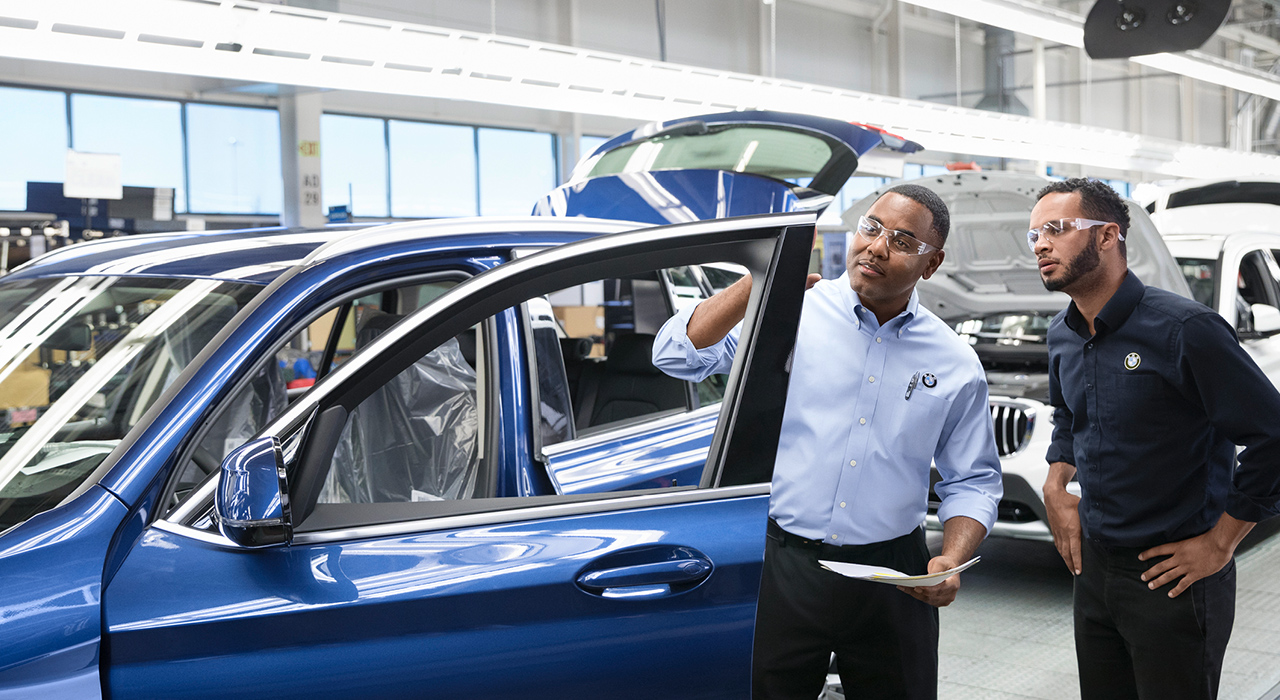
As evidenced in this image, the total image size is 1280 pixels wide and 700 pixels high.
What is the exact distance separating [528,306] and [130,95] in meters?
12.1

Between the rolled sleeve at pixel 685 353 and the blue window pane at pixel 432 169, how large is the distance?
13609 millimetres

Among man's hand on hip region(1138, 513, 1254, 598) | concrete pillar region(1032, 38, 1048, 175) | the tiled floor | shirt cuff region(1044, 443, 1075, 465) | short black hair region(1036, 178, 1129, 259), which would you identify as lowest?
the tiled floor

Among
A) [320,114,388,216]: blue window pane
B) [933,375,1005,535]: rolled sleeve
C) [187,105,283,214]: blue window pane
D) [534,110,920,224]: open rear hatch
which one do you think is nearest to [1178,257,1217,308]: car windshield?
[534,110,920,224]: open rear hatch

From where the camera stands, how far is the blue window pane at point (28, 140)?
11547 mm

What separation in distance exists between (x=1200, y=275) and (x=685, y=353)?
15.5 feet

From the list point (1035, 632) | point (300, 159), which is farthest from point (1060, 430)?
point (300, 159)

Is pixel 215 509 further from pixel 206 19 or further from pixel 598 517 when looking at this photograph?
pixel 206 19

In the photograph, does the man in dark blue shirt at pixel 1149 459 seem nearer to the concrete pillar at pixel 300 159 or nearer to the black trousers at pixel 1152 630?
the black trousers at pixel 1152 630

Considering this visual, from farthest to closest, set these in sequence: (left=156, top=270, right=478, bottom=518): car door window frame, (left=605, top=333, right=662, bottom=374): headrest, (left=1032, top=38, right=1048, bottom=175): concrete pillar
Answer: (left=1032, top=38, right=1048, bottom=175): concrete pillar → (left=605, top=333, right=662, bottom=374): headrest → (left=156, top=270, right=478, bottom=518): car door window frame

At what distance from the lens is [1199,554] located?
2105mm

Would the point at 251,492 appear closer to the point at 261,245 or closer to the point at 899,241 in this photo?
the point at 261,245

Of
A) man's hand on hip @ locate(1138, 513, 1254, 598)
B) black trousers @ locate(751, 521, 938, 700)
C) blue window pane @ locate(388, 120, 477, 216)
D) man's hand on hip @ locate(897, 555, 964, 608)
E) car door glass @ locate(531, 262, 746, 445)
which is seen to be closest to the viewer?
man's hand on hip @ locate(897, 555, 964, 608)

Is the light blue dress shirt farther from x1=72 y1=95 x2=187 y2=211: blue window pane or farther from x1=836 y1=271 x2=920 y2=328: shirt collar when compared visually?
x1=72 y1=95 x2=187 y2=211: blue window pane

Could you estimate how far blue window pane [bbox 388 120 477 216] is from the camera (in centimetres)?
1512
